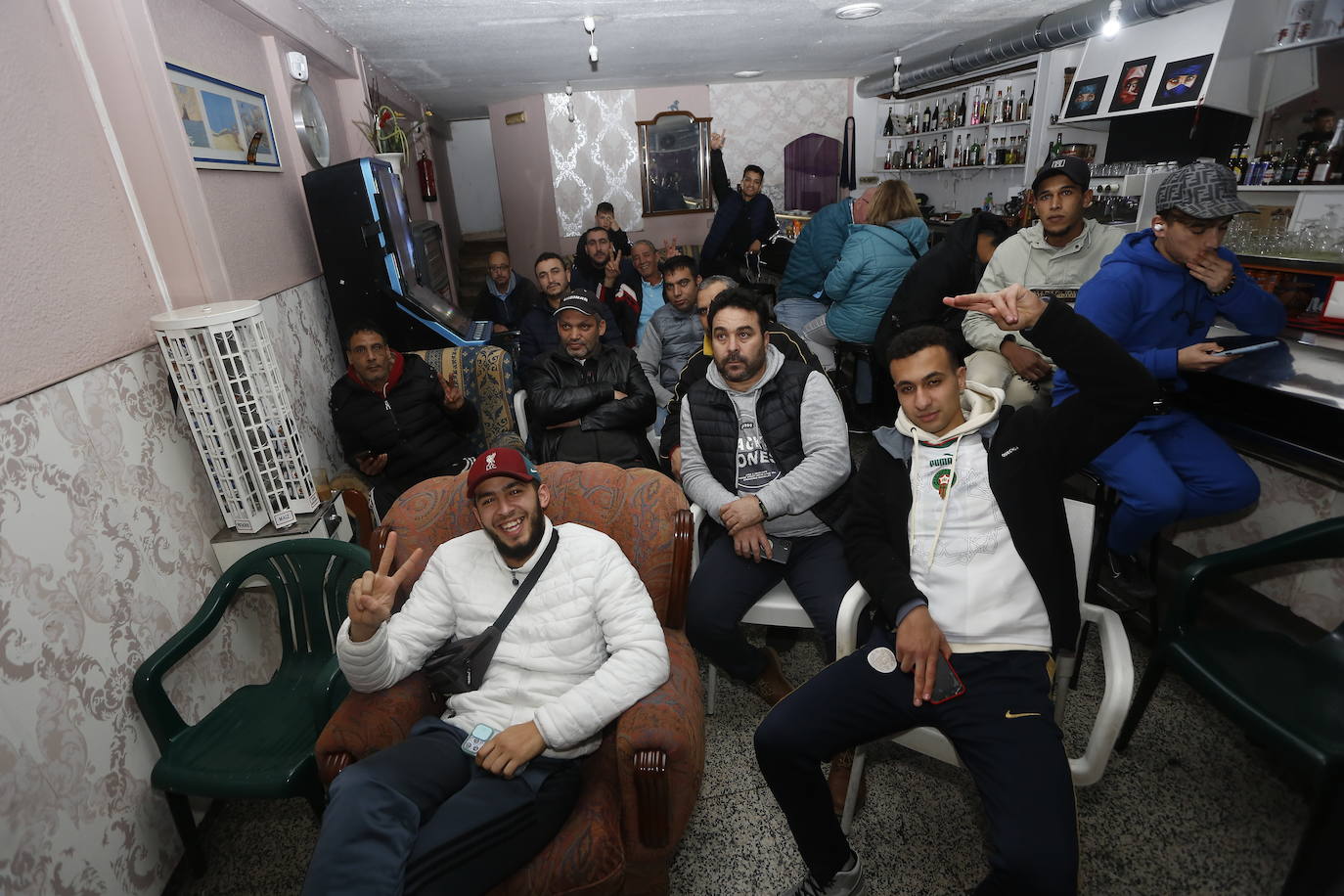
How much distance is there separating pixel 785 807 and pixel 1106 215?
4.08 metres

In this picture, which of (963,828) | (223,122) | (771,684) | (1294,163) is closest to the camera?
(963,828)

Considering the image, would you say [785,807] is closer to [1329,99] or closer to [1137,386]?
[1137,386]

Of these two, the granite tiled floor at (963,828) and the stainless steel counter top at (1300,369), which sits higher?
the stainless steel counter top at (1300,369)

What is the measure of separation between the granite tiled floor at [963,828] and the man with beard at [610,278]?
293 centimetres

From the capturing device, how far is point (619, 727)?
1432mm

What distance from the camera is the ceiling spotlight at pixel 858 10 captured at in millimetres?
3861

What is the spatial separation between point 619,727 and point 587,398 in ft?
5.32

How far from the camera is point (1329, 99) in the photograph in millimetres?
3186

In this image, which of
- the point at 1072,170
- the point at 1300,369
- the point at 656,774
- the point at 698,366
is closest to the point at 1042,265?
the point at 1072,170

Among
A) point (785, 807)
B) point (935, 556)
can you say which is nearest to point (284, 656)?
point (785, 807)

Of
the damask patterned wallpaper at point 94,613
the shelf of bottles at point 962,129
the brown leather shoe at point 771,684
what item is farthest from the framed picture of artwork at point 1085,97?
the damask patterned wallpaper at point 94,613

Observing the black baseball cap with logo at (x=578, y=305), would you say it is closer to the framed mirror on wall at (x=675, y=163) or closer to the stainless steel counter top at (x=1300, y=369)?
the stainless steel counter top at (x=1300, y=369)

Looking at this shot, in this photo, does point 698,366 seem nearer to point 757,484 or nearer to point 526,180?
point 757,484

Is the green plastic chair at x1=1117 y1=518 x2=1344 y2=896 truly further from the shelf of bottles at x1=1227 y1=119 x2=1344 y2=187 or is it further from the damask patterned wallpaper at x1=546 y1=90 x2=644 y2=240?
the damask patterned wallpaper at x1=546 y1=90 x2=644 y2=240
